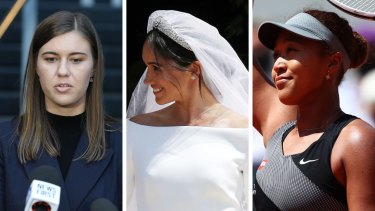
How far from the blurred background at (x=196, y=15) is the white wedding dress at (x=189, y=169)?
0.38 meters

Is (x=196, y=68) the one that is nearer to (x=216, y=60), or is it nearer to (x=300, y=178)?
(x=216, y=60)

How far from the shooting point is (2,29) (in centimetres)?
514

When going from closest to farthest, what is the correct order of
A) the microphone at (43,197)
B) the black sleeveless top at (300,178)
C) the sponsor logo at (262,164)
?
the microphone at (43,197) → the black sleeveless top at (300,178) → the sponsor logo at (262,164)

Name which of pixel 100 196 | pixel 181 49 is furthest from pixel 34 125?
pixel 181 49

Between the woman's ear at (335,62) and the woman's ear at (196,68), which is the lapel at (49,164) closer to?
the woman's ear at (196,68)

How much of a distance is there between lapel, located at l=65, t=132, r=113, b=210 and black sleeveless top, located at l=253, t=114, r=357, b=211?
96cm

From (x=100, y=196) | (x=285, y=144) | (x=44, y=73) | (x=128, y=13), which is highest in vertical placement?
(x=128, y=13)

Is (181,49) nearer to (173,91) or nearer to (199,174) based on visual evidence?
(173,91)

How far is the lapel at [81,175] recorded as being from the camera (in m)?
5.00

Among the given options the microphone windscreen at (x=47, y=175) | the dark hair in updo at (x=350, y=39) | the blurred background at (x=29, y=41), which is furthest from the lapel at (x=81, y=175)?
the dark hair in updo at (x=350, y=39)

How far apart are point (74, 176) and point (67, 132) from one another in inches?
10.9

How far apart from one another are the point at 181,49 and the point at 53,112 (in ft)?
2.88

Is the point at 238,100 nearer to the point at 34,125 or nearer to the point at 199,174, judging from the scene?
the point at 199,174

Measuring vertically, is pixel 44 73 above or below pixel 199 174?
above
